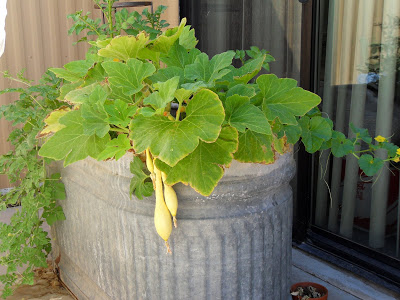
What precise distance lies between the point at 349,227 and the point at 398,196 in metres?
0.35

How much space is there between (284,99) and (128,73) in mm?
447

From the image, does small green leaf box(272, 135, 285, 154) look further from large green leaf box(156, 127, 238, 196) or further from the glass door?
the glass door

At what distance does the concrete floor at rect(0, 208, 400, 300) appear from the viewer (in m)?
2.24

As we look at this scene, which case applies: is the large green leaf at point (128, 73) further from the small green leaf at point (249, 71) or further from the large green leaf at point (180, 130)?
the small green leaf at point (249, 71)

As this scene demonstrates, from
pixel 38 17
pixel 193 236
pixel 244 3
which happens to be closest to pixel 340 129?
pixel 244 3

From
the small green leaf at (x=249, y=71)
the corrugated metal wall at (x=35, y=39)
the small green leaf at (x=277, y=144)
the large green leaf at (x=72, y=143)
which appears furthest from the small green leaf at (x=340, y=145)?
the corrugated metal wall at (x=35, y=39)

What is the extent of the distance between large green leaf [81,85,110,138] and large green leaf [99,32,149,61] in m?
0.13

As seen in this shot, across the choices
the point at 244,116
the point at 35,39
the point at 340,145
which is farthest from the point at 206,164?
the point at 35,39

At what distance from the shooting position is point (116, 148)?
4.63ft

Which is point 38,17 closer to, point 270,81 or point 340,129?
point 340,129

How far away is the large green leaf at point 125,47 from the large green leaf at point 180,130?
0.26 metres

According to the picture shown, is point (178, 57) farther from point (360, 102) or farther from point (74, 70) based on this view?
point (360, 102)

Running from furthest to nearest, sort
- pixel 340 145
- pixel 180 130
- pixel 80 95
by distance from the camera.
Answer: pixel 340 145 < pixel 80 95 < pixel 180 130

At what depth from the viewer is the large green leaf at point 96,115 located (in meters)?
1.39
